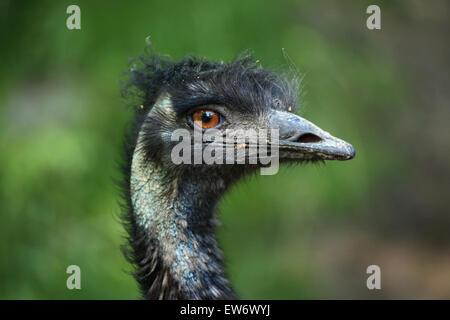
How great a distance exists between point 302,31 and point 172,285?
2301 millimetres

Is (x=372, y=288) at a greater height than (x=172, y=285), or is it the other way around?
(x=172, y=285)

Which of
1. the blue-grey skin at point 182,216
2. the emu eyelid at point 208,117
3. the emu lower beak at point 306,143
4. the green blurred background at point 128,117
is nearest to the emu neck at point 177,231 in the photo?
the blue-grey skin at point 182,216

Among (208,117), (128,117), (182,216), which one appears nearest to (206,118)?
(208,117)

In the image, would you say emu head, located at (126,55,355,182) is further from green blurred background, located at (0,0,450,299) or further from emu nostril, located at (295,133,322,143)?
green blurred background, located at (0,0,450,299)

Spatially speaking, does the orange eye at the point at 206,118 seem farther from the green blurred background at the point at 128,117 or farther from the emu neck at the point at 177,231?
the green blurred background at the point at 128,117

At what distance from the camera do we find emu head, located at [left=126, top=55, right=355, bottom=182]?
2180 mm

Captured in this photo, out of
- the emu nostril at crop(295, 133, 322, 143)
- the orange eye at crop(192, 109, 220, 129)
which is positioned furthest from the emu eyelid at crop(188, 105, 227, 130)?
the emu nostril at crop(295, 133, 322, 143)

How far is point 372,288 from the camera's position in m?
6.14

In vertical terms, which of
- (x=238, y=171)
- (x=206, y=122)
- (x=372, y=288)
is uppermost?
(x=206, y=122)

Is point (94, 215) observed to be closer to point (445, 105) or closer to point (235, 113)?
point (235, 113)

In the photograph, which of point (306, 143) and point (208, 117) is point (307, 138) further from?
point (208, 117)

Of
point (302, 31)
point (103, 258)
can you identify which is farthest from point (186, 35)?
point (103, 258)

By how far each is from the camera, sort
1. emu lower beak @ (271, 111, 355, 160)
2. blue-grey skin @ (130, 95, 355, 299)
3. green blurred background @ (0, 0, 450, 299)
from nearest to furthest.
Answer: emu lower beak @ (271, 111, 355, 160)
blue-grey skin @ (130, 95, 355, 299)
green blurred background @ (0, 0, 450, 299)

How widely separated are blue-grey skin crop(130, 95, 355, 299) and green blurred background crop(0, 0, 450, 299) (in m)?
0.96
